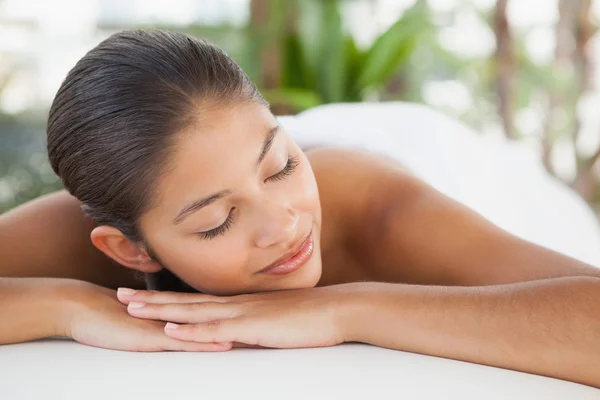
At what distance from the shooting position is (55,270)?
156cm

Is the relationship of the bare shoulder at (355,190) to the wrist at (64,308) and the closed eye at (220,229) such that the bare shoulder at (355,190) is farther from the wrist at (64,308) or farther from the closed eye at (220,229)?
the wrist at (64,308)

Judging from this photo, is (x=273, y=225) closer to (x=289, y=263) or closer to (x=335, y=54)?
(x=289, y=263)

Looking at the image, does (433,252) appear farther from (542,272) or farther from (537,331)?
(537,331)

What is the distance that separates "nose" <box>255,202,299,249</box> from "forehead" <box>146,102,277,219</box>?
0.07 metres

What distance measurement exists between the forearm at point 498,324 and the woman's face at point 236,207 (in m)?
0.17

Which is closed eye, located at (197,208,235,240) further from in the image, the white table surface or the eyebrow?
the white table surface

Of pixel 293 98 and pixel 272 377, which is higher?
pixel 272 377

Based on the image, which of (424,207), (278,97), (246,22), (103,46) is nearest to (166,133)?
(103,46)

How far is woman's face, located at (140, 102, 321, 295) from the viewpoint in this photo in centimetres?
113

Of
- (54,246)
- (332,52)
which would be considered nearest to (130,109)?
(54,246)

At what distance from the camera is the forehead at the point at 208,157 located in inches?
44.0

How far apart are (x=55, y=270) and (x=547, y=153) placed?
3.49 meters

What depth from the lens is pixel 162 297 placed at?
1.19 m

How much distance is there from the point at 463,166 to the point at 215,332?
1.18 m
